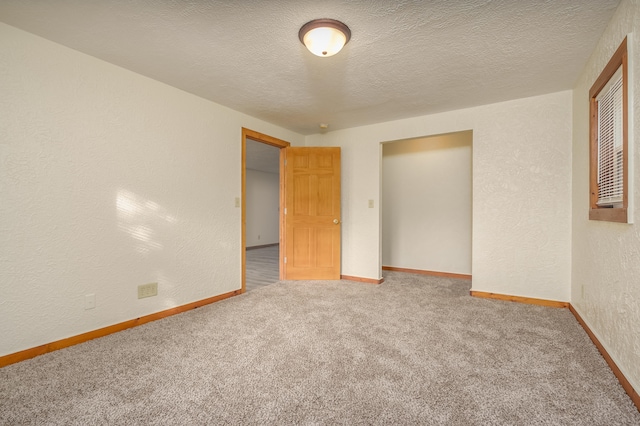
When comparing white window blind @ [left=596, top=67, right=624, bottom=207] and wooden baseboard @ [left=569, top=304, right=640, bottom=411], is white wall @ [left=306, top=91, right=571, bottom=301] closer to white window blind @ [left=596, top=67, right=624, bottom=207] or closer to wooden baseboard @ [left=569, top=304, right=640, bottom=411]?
wooden baseboard @ [left=569, top=304, right=640, bottom=411]

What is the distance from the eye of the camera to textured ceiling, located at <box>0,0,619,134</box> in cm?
180

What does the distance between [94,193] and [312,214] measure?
2612 mm

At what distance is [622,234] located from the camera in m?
1.77

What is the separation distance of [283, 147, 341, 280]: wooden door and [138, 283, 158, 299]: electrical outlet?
75.1 inches

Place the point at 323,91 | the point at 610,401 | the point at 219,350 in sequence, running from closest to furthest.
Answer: the point at 610,401
the point at 219,350
the point at 323,91

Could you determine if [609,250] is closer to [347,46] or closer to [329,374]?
[329,374]

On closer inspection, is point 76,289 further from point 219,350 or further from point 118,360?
point 219,350

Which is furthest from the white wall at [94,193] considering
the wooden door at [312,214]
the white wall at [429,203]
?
the white wall at [429,203]

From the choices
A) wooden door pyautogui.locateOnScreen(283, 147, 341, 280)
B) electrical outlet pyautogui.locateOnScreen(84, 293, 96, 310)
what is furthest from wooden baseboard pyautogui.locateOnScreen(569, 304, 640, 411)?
electrical outlet pyautogui.locateOnScreen(84, 293, 96, 310)

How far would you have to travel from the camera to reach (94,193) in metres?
2.38

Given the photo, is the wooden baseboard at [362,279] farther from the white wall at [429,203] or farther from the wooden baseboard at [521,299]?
the wooden baseboard at [521,299]

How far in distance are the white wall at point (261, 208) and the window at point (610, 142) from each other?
673cm

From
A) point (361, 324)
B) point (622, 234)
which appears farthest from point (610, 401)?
point (361, 324)

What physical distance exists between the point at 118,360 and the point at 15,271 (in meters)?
0.91
